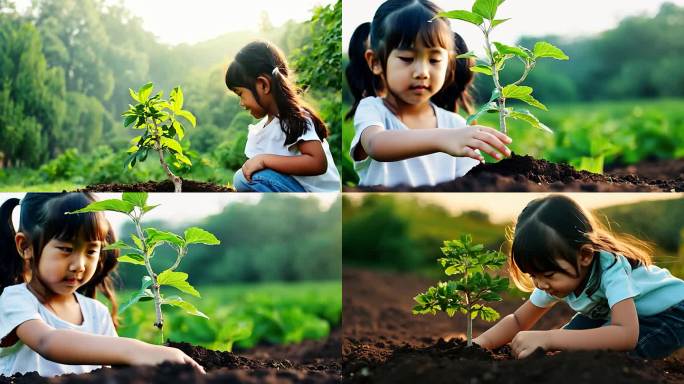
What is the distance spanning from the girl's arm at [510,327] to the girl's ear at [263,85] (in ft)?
4.79

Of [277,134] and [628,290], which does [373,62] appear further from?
[628,290]

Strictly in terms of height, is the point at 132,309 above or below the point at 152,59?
below

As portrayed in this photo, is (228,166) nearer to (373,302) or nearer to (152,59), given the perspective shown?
(152,59)

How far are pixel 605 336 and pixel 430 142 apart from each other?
40.9 inches

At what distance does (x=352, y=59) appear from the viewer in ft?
12.6

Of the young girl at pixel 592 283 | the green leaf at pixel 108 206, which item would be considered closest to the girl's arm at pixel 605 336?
the young girl at pixel 592 283

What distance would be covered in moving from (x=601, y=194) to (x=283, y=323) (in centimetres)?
240

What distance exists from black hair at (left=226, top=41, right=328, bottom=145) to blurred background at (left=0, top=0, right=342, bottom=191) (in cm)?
6

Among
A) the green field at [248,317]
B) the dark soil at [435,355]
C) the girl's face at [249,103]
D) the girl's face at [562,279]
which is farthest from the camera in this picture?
the green field at [248,317]

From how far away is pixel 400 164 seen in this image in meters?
3.71

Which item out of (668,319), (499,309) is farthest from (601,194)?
(499,309)

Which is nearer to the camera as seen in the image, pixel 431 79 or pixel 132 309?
pixel 431 79

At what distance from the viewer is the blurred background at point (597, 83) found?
3.95 metres

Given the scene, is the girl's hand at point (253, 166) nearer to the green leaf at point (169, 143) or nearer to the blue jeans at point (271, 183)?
the blue jeans at point (271, 183)
